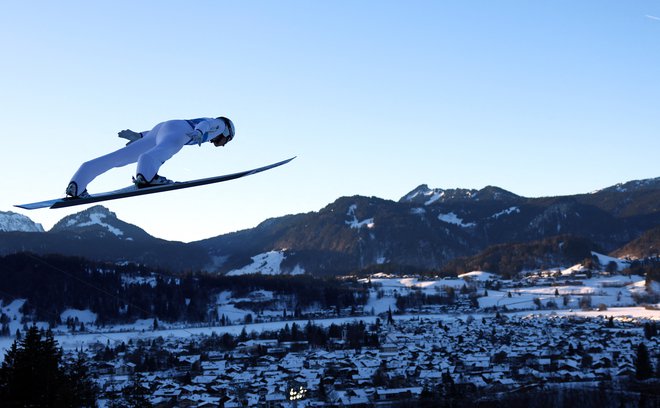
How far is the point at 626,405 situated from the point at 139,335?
235ft

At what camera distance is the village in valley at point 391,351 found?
185ft

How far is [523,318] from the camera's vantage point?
381ft

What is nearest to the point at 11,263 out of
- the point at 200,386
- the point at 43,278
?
the point at 43,278

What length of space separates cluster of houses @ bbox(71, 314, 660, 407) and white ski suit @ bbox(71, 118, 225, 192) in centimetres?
3445

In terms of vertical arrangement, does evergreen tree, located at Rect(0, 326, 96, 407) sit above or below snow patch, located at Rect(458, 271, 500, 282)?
below

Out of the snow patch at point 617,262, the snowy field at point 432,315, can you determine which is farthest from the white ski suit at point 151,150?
the snow patch at point 617,262

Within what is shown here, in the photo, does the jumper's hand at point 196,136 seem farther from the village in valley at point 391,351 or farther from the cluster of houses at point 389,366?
the cluster of houses at point 389,366

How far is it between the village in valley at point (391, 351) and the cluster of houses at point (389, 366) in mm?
150

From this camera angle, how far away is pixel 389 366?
70.6 metres

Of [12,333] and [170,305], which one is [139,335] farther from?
[170,305]

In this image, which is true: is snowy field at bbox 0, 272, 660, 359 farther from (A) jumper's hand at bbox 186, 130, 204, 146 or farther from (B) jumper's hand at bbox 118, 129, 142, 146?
(A) jumper's hand at bbox 186, 130, 204, 146

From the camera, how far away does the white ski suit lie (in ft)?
21.0

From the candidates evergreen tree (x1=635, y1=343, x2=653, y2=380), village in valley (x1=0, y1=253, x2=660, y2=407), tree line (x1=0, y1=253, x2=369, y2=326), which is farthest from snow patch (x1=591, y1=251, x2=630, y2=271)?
evergreen tree (x1=635, y1=343, x2=653, y2=380)

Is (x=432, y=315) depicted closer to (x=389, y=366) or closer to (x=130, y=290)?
(x=130, y=290)
